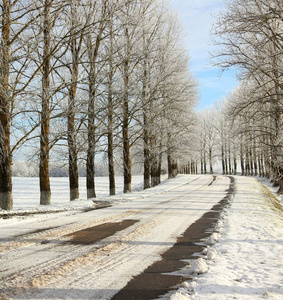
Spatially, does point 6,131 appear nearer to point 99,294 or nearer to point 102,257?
point 102,257

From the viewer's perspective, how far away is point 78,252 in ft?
14.4

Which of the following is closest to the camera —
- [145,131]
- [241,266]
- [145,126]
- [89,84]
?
[241,266]

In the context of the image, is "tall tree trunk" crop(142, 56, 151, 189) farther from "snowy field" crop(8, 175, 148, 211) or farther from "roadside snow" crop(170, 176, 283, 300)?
"roadside snow" crop(170, 176, 283, 300)

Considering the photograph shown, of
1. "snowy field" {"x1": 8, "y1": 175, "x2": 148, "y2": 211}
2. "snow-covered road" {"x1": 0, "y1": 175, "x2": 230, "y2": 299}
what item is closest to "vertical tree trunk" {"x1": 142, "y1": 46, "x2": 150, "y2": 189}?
"snowy field" {"x1": 8, "y1": 175, "x2": 148, "y2": 211}

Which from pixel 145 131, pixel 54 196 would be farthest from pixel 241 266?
pixel 54 196

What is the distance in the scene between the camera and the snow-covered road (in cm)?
312

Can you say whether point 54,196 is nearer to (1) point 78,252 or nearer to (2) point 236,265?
(1) point 78,252

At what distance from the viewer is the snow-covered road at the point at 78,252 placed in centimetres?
312

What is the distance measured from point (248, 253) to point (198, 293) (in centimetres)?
202

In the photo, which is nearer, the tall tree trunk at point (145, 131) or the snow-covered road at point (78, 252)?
the snow-covered road at point (78, 252)

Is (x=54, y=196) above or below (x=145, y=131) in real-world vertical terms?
below

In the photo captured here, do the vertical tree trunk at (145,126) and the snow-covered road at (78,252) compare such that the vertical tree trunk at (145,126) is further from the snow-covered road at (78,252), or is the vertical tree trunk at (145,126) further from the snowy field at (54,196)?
the snow-covered road at (78,252)

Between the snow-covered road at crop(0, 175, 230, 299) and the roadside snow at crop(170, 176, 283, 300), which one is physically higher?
the snow-covered road at crop(0, 175, 230, 299)

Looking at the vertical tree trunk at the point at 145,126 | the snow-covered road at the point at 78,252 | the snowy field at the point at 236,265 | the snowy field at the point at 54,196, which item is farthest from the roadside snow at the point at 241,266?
the vertical tree trunk at the point at 145,126
